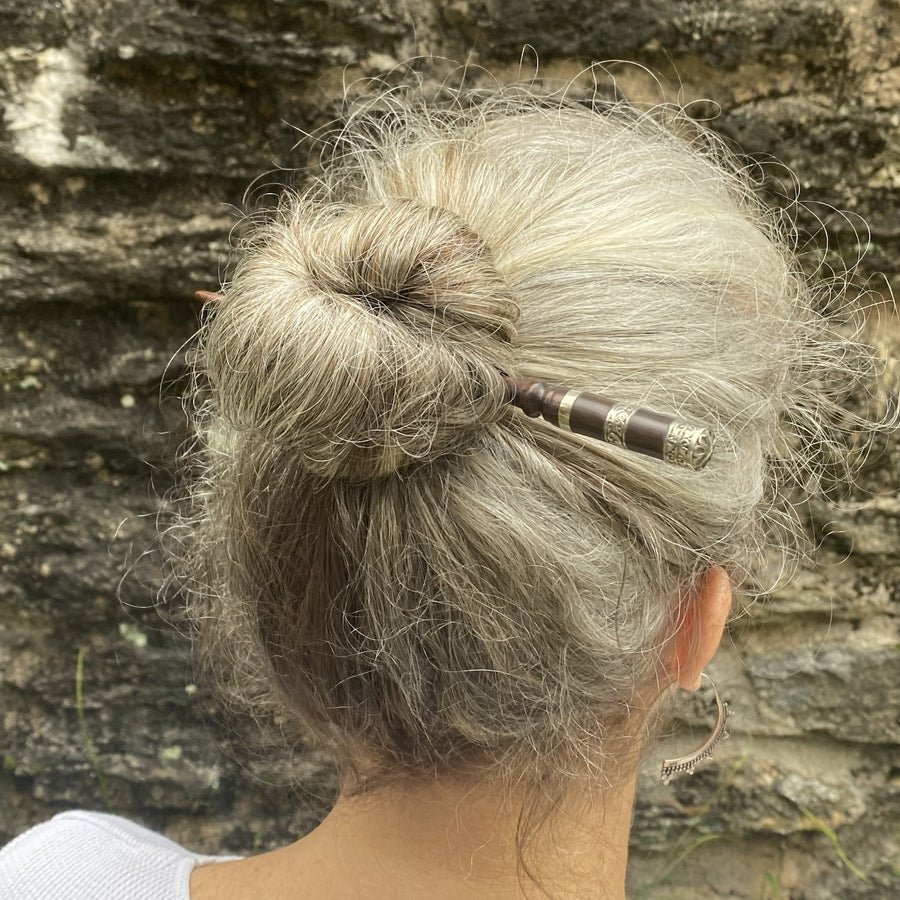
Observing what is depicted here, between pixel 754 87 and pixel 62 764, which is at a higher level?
pixel 754 87

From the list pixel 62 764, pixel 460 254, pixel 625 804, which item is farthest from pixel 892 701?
pixel 62 764

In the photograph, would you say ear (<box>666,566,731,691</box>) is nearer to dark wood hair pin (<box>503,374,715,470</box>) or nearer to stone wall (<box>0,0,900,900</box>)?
dark wood hair pin (<box>503,374,715,470</box>)

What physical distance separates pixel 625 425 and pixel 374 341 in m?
0.18

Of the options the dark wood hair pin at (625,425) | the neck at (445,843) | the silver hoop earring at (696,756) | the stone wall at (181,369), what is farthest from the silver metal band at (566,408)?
the stone wall at (181,369)

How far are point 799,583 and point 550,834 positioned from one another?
0.62 m

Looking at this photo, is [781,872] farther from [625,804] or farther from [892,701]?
[625,804]

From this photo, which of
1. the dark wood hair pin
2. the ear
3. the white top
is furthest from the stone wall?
the dark wood hair pin

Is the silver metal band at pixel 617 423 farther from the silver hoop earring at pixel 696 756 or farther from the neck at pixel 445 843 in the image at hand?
the silver hoop earring at pixel 696 756

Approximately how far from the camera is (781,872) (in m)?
1.32

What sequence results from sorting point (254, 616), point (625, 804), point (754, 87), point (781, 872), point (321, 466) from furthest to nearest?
1. point (781, 872)
2. point (754, 87)
3. point (625, 804)
4. point (254, 616)
5. point (321, 466)

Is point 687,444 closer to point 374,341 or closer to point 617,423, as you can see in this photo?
point 617,423

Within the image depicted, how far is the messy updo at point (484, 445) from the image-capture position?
59 cm

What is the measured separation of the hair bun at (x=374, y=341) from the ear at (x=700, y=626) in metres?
0.30

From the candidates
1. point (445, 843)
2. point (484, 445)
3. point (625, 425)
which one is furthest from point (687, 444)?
point (445, 843)
